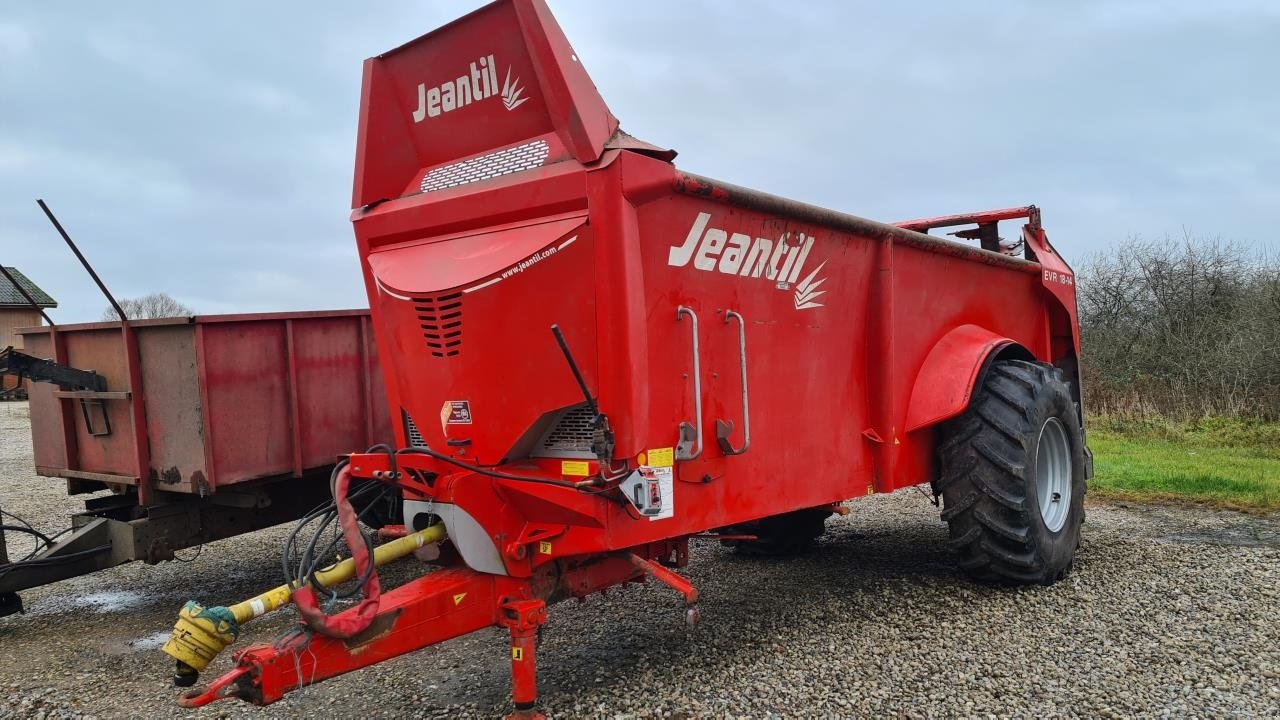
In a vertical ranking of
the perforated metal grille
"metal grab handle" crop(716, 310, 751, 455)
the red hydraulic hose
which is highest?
the perforated metal grille

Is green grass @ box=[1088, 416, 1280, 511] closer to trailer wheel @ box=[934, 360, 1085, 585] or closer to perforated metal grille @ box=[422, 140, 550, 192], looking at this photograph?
trailer wheel @ box=[934, 360, 1085, 585]

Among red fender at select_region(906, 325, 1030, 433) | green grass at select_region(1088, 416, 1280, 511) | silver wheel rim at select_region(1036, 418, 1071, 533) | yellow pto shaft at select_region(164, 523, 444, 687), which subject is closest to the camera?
yellow pto shaft at select_region(164, 523, 444, 687)

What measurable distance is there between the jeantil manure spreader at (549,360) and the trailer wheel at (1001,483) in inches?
25.3

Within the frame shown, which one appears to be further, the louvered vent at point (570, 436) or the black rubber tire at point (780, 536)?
the black rubber tire at point (780, 536)

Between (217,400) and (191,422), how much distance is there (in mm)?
191

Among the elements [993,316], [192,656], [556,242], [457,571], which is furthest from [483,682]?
[993,316]

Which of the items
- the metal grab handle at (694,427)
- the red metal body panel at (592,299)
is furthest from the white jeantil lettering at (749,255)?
the metal grab handle at (694,427)

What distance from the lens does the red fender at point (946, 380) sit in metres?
4.91

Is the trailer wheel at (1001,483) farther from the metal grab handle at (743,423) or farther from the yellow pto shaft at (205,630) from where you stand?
the yellow pto shaft at (205,630)

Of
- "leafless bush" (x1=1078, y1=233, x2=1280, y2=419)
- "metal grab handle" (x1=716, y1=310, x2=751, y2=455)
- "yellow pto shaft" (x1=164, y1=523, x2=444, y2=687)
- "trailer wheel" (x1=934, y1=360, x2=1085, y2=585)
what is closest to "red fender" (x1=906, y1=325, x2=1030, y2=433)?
"trailer wheel" (x1=934, y1=360, x2=1085, y2=585)

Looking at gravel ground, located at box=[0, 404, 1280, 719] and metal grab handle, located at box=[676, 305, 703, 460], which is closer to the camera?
metal grab handle, located at box=[676, 305, 703, 460]

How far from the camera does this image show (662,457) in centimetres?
346

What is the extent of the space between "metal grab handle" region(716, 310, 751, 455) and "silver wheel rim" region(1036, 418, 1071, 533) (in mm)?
2781

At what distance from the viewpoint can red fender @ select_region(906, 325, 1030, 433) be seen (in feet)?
16.1
